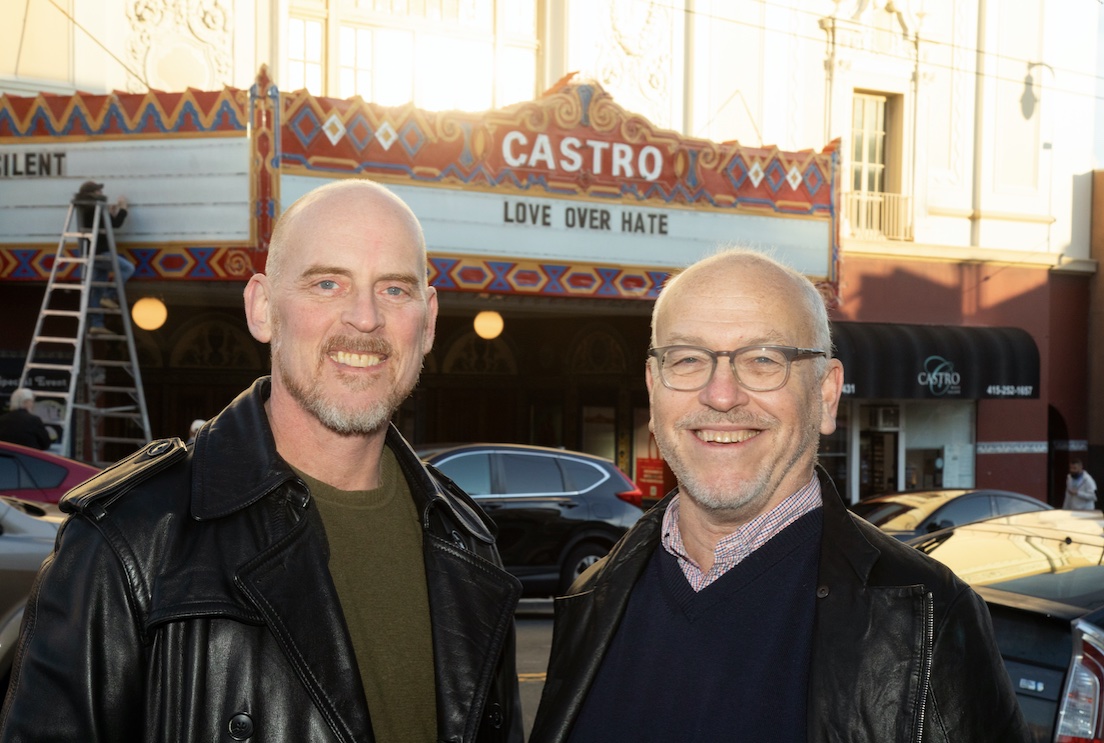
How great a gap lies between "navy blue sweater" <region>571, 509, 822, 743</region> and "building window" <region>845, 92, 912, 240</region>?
16374 mm

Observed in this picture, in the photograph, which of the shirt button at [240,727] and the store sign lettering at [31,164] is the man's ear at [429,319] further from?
the store sign lettering at [31,164]

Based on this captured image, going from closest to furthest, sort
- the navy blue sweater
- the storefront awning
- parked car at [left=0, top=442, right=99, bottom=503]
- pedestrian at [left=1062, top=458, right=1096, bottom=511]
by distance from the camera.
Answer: the navy blue sweater → parked car at [left=0, top=442, right=99, bottom=503] → the storefront awning → pedestrian at [left=1062, top=458, right=1096, bottom=511]

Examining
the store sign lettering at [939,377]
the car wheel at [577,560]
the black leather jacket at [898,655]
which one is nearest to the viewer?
the black leather jacket at [898,655]

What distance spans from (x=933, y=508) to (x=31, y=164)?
35.0 ft

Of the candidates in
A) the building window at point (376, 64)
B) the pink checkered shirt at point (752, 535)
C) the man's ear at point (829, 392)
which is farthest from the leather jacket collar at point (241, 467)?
the building window at point (376, 64)

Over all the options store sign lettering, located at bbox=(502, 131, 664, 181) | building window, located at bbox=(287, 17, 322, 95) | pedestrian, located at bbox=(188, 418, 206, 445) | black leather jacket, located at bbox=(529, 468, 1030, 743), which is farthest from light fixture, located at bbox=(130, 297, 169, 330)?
black leather jacket, located at bbox=(529, 468, 1030, 743)

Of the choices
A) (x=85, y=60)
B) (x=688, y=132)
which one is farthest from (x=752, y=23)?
(x=85, y=60)

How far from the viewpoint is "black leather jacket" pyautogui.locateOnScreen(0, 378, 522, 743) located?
2211 millimetres

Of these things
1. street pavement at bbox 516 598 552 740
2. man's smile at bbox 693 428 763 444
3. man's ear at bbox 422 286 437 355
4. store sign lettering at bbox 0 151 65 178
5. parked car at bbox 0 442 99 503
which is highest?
store sign lettering at bbox 0 151 65 178

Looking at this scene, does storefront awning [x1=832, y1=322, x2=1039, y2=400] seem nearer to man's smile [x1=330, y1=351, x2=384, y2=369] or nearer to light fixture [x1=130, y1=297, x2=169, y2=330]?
light fixture [x1=130, y1=297, x2=169, y2=330]

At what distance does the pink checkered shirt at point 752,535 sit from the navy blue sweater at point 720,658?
0.02 m

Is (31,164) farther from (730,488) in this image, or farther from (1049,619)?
(730,488)

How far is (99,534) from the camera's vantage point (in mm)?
2277

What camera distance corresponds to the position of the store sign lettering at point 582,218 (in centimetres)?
1334
